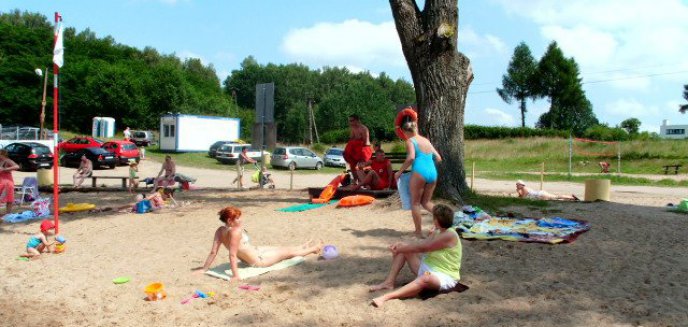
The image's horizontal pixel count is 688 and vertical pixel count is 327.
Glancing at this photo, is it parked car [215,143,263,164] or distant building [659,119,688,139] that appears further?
distant building [659,119,688,139]

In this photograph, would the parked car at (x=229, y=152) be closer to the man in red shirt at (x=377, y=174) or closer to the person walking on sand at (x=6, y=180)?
the person walking on sand at (x=6, y=180)

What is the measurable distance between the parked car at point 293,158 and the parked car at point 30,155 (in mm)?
11454

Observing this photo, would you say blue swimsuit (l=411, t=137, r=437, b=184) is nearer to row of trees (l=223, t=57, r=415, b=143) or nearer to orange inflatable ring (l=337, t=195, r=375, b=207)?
orange inflatable ring (l=337, t=195, r=375, b=207)

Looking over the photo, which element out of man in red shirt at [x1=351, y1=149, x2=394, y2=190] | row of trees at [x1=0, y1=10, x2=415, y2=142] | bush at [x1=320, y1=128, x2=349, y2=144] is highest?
row of trees at [x1=0, y1=10, x2=415, y2=142]

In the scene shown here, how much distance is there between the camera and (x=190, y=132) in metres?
41.3

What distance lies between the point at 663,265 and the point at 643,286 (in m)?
0.90

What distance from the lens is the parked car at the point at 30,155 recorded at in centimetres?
2666

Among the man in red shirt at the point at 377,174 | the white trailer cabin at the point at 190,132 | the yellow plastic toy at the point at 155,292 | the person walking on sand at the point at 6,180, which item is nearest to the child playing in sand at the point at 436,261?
the yellow plastic toy at the point at 155,292

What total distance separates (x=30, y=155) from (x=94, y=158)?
10.2ft

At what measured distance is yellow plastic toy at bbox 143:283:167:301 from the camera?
251 inches

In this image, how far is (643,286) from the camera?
19.5 ft

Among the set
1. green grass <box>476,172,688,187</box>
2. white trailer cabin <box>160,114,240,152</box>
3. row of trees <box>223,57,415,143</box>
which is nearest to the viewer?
green grass <box>476,172,688,187</box>

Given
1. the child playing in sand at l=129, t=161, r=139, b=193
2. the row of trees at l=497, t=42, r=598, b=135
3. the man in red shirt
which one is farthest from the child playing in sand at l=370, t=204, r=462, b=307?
the row of trees at l=497, t=42, r=598, b=135

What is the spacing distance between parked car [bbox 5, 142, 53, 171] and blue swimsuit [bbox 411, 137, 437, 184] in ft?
79.3
